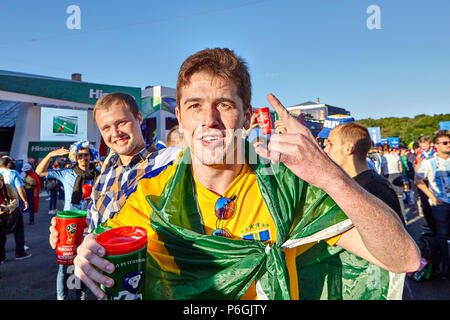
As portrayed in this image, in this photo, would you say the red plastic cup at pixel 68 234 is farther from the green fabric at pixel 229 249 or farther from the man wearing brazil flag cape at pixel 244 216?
the green fabric at pixel 229 249

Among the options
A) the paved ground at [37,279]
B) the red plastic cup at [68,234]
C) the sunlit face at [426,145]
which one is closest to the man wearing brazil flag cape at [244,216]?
the red plastic cup at [68,234]

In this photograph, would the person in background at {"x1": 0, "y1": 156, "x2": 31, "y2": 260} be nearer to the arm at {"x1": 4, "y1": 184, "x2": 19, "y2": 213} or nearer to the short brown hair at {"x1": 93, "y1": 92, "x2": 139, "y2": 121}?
the arm at {"x1": 4, "y1": 184, "x2": 19, "y2": 213}

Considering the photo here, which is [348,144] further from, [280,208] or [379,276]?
[280,208]

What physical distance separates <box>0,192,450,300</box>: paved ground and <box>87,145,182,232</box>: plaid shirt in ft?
6.58

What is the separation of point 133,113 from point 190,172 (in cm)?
135

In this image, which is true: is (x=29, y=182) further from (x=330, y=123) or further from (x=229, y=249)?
(x=229, y=249)

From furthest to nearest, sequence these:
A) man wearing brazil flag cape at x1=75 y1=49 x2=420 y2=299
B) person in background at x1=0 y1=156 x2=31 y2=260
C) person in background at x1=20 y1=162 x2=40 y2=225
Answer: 1. person in background at x1=20 y1=162 x2=40 y2=225
2. person in background at x1=0 y1=156 x2=31 y2=260
3. man wearing brazil flag cape at x1=75 y1=49 x2=420 y2=299

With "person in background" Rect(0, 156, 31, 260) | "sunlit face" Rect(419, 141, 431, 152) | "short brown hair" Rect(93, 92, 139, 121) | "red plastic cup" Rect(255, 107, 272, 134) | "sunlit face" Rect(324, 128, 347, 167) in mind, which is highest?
"short brown hair" Rect(93, 92, 139, 121)

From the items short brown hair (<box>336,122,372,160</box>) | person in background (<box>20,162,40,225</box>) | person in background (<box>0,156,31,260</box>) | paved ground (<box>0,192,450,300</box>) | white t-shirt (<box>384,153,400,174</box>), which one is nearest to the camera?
short brown hair (<box>336,122,372,160</box>)

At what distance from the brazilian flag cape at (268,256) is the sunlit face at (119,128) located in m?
1.21

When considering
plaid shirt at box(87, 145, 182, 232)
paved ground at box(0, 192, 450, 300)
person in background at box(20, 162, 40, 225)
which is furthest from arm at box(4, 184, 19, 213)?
plaid shirt at box(87, 145, 182, 232)

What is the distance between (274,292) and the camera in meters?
1.29

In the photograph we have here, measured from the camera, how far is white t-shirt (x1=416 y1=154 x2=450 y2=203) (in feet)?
15.6

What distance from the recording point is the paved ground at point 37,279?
3.84 meters
